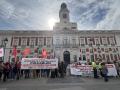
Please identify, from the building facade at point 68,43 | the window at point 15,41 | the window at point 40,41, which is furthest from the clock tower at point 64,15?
the window at point 15,41

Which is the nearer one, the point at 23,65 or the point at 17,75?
the point at 17,75

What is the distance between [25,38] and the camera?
43.2 metres

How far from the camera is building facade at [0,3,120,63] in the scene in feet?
136

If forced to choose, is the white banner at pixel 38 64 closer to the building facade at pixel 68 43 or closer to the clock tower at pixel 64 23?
the building facade at pixel 68 43

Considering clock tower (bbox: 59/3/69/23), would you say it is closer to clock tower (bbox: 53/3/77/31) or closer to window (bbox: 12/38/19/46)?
clock tower (bbox: 53/3/77/31)

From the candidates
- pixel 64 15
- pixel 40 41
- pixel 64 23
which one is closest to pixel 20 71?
pixel 40 41

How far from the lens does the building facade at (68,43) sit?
41.4 metres

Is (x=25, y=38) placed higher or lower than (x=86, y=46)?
higher

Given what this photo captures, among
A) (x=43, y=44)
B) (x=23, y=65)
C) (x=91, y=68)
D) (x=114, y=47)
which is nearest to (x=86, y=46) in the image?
(x=114, y=47)

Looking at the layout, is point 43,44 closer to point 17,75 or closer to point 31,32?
point 31,32

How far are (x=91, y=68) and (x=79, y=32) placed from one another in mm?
30513

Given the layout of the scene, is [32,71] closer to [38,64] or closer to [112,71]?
[38,64]

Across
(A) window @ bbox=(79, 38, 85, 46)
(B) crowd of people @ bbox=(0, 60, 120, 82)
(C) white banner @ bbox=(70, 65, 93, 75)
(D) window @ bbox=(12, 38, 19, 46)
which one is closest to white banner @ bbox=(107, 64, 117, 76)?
(B) crowd of people @ bbox=(0, 60, 120, 82)

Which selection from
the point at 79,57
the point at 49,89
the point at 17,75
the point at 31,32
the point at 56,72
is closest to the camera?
the point at 49,89
